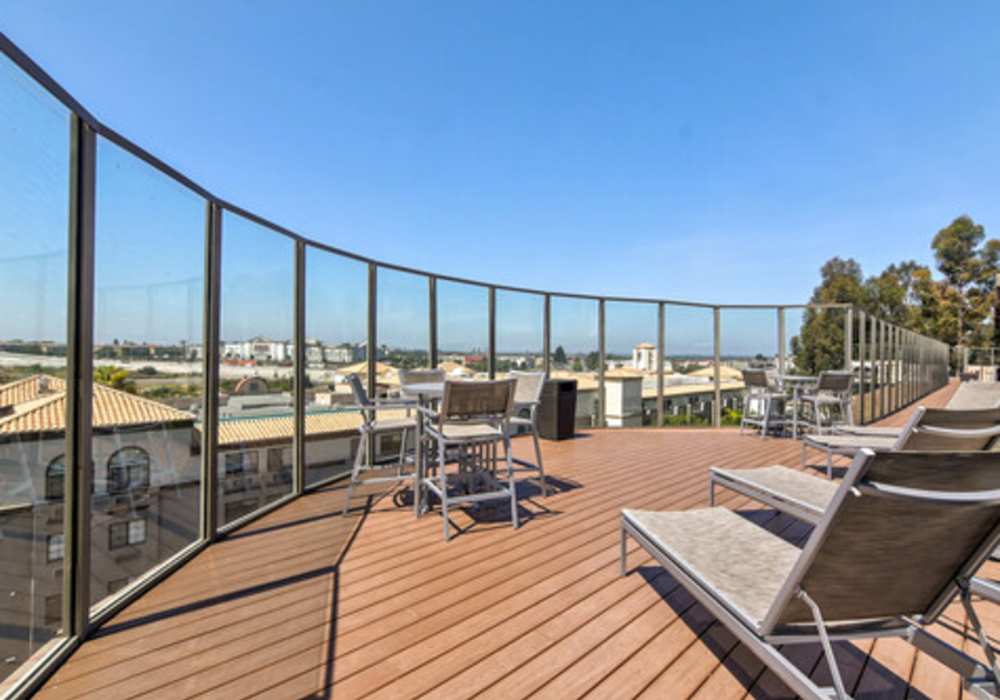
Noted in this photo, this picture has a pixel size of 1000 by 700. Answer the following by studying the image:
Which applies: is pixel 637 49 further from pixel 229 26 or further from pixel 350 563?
pixel 350 563

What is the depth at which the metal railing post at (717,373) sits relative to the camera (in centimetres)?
720

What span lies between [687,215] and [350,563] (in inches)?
574

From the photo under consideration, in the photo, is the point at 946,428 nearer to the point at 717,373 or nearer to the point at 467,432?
the point at 467,432

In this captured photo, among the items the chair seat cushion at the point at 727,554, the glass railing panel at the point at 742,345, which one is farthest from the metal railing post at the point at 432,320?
the glass railing panel at the point at 742,345

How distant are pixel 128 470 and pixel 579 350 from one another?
532 centimetres

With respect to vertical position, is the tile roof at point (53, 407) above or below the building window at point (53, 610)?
above

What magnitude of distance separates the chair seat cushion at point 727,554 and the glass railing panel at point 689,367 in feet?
16.9

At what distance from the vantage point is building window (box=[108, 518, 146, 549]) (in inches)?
72.6

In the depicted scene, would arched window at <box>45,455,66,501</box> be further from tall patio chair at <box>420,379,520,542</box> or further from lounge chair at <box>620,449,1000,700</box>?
lounge chair at <box>620,449,1000,700</box>

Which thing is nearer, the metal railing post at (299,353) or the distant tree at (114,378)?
the distant tree at (114,378)

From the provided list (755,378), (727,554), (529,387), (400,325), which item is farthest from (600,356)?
(727,554)

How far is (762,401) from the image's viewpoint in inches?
253

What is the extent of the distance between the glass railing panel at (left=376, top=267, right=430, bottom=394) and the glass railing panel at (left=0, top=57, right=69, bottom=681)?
Answer: 2653 mm

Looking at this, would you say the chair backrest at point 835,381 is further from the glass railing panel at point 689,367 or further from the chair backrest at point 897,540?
the chair backrest at point 897,540
